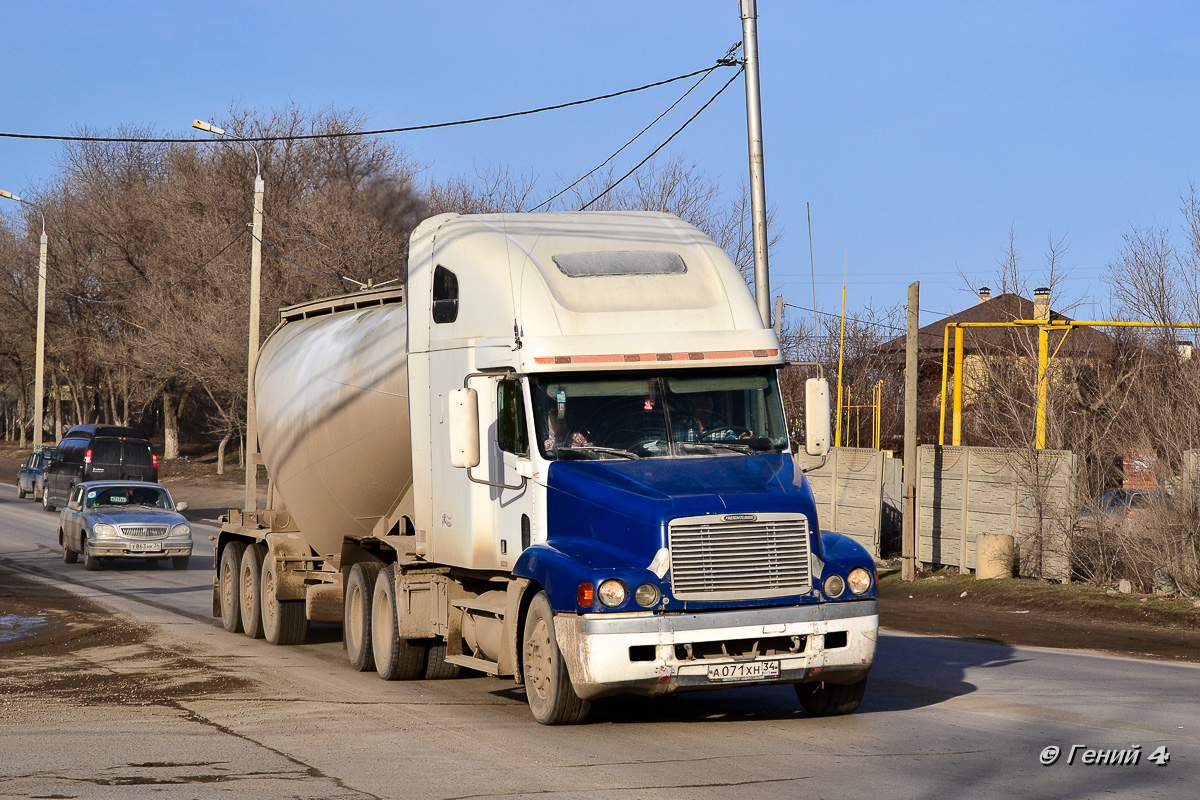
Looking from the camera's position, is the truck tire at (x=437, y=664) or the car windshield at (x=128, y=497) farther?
the car windshield at (x=128, y=497)

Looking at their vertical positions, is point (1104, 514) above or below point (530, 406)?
below

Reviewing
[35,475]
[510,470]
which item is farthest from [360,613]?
[35,475]

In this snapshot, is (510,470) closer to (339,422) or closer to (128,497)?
(339,422)

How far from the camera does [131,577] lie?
23594 millimetres

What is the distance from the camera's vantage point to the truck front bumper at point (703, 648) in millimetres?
8719

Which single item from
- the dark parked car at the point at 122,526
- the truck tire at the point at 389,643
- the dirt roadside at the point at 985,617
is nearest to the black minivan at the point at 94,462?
the dark parked car at the point at 122,526

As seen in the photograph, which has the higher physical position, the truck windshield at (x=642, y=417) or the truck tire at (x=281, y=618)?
the truck windshield at (x=642, y=417)

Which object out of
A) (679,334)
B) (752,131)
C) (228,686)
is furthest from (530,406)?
(752,131)

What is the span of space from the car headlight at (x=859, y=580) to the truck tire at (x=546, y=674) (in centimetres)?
203

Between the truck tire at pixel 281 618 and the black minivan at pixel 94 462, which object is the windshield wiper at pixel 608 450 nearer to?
the truck tire at pixel 281 618

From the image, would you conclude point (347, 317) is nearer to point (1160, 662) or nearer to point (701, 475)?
point (701, 475)

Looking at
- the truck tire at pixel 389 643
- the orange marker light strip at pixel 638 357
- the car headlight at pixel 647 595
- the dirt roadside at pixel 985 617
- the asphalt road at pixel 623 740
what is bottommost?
the dirt roadside at pixel 985 617

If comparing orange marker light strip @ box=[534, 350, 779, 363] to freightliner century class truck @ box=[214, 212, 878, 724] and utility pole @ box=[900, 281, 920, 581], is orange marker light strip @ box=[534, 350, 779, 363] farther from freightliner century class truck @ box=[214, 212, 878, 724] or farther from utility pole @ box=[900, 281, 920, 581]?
utility pole @ box=[900, 281, 920, 581]

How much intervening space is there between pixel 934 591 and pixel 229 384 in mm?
32366
